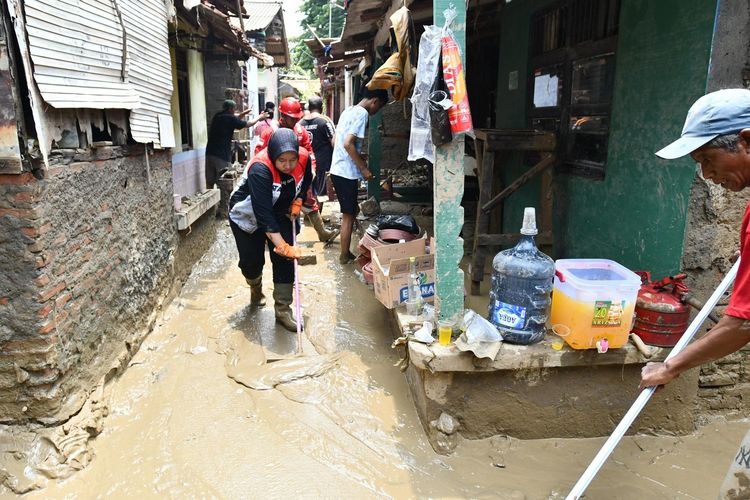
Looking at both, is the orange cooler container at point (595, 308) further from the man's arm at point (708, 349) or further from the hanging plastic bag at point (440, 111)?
the hanging plastic bag at point (440, 111)

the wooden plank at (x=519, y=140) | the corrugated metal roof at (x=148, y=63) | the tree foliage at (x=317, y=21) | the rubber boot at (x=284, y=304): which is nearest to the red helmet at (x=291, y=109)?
the corrugated metal roof at (x=148, y=63)

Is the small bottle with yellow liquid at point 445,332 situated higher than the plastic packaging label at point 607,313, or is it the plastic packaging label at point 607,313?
the plastic packaging label at point 607,313

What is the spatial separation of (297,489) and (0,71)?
2669mm

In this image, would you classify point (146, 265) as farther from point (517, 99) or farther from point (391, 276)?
point (517, 99)

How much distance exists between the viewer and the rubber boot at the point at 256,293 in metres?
5.12

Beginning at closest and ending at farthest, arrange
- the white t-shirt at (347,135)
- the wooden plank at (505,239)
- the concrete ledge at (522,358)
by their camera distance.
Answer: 1. the concrete ledge at (522,358)
2. the wooden plank at (505,239)
3. the white t-shirt at (347,135)

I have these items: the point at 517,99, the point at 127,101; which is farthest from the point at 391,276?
the point at 517,99

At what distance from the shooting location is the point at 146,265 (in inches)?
191

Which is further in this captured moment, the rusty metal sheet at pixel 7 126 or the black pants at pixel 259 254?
the black pants at pixel 259 254

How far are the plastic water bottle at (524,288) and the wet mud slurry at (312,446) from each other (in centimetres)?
71

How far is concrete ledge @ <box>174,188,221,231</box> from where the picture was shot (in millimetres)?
6117

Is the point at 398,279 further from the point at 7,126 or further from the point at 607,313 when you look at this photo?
the point at 7,126

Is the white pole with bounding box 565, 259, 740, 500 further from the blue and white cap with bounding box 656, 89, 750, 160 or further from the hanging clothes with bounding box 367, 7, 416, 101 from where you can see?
the hanging clothes with bounding box 367, 7, 416, 101

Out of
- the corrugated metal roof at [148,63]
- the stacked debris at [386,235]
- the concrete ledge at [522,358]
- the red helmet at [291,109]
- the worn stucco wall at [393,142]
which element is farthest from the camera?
the worn stucco wall at [393,142]
